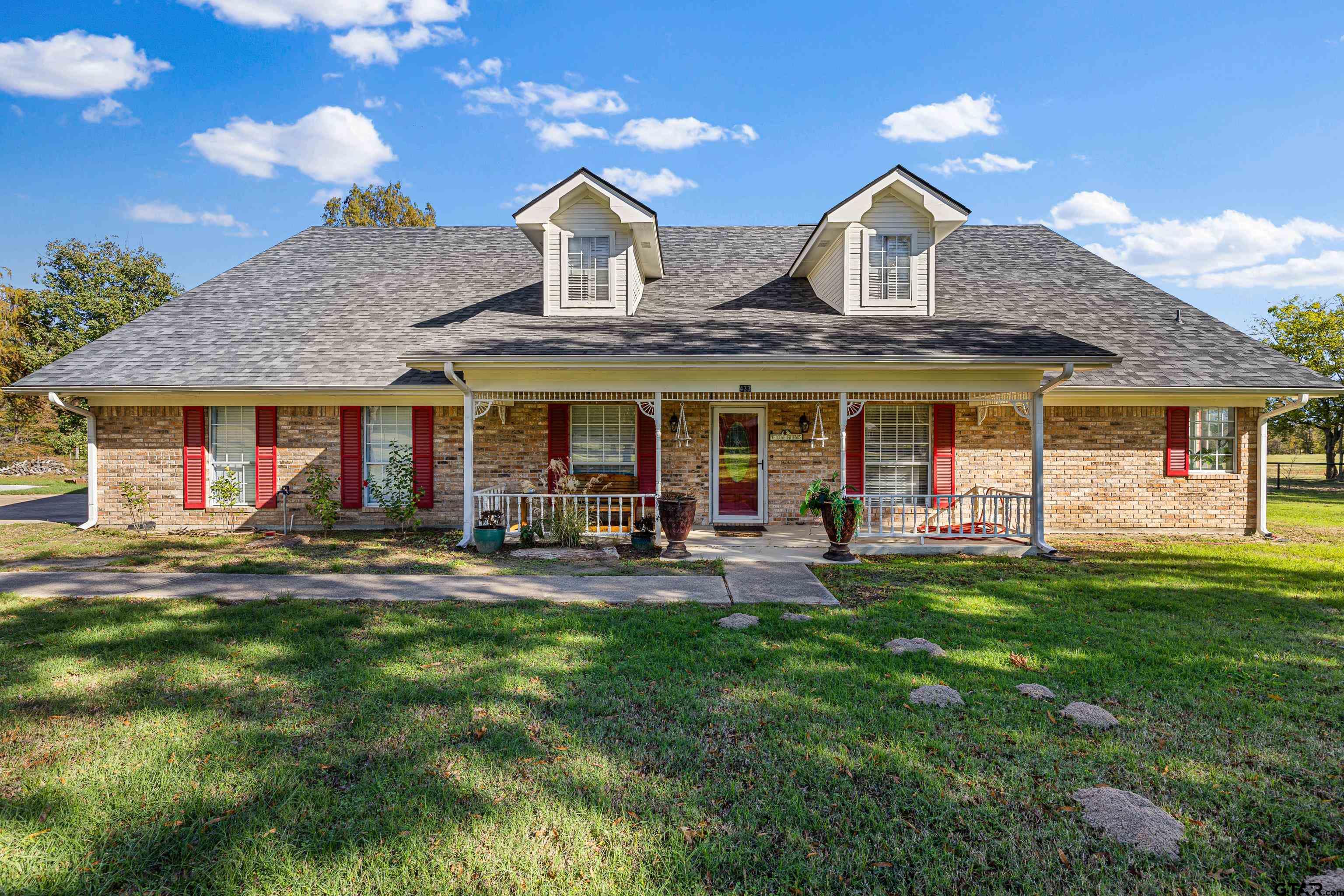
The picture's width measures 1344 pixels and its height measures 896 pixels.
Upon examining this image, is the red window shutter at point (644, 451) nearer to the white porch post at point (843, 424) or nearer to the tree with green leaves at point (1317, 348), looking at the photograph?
the white porch post at point (843, 424)

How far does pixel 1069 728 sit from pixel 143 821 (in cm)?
494

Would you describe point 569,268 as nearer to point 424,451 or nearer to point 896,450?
point 424,451

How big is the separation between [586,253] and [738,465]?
480 cm

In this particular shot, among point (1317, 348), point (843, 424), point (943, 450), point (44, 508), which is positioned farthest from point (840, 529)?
point (1317, 348)

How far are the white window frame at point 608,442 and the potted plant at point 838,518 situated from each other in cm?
372

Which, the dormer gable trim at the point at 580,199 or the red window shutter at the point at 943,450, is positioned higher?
the dormer gable trim at the point at 580,199

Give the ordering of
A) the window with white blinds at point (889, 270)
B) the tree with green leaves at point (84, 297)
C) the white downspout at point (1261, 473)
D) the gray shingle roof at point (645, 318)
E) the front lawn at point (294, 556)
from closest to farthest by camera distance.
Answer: the front lawn at point (294, 556) < the gray shingle roof at point (645, 318) < the white downspout at point (1261, 473) < the window with white blinds at point (889, 270) < the tree with green leaves at point (84, 297)

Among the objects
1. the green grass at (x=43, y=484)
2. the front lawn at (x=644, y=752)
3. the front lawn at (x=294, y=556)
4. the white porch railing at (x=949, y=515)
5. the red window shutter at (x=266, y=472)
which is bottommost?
the front lawn at (x=644, y=752)

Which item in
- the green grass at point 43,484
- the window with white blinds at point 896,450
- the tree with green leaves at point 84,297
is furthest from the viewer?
the tree with green leaves at point 84,297

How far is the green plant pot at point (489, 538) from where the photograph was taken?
30.3 feet

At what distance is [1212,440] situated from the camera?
1120 cm

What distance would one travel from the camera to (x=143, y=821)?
2.86 m

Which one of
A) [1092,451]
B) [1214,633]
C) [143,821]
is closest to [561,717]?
[143,821]

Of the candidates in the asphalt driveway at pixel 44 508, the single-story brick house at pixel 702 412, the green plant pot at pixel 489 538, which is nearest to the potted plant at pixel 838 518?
the single-story brick house at pixel 702 412
